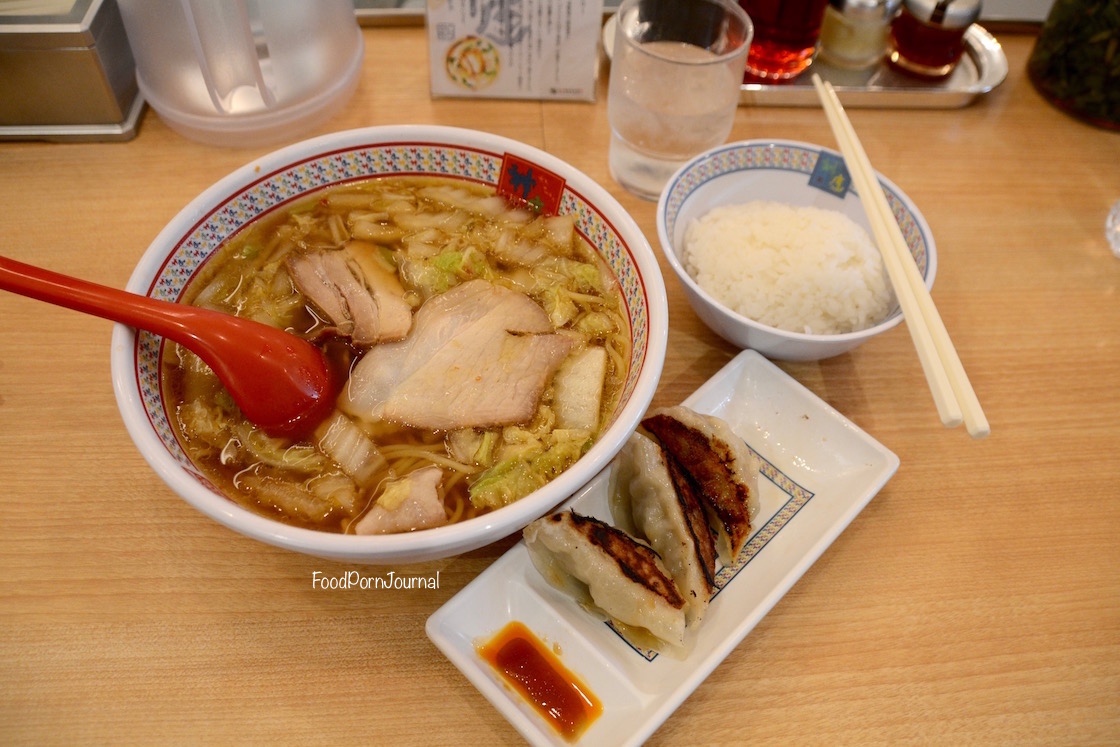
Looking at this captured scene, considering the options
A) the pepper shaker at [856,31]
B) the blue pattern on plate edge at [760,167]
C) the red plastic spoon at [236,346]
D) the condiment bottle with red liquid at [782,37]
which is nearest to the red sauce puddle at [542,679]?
the red plastic spoon at [236,346]

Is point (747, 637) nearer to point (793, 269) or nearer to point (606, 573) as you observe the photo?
point (606, 573)

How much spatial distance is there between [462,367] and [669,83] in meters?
0.89

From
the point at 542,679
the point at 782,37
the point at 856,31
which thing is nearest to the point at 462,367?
the point at 542,679

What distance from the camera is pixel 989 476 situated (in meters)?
1.46

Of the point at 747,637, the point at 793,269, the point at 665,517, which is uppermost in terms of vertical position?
the point at 793,269

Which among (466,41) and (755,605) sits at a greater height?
(466,41)

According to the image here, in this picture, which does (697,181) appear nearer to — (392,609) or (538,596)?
(538,596)

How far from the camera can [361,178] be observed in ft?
4.72

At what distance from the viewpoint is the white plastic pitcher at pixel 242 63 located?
167 centimetres

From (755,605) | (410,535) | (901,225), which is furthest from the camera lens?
(901,225)

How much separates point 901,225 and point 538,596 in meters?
1.09

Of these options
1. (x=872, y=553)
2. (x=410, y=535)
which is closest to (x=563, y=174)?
(x=410, y=535)

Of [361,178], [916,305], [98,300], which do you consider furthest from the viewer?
[361,178]

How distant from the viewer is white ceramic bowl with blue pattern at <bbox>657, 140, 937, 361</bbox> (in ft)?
4.66
